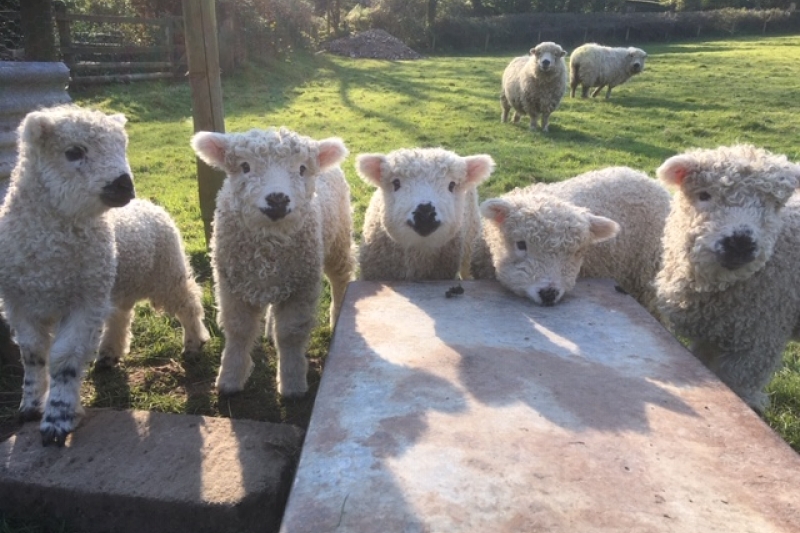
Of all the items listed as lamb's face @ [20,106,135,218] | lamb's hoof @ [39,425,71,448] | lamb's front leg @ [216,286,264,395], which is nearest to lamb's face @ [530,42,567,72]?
lamb's front leg @ [216,286,264,395]

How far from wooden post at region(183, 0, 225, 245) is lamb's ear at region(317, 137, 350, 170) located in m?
1.95

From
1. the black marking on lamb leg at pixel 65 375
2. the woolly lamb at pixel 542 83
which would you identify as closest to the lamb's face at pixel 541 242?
the black marking on lamb leg at pixel 65 375

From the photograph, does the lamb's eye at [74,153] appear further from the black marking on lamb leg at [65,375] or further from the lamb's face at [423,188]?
the lamb's face at [423,188]

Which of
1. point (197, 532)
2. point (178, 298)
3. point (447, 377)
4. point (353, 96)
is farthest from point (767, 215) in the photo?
point (353, 96)

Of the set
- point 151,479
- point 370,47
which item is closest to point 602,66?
point 370,47

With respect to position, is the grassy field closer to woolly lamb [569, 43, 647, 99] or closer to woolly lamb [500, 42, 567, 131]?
woolly lamb [500, 42, 567, 131]

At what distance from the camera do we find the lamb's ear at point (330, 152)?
364 centimetres

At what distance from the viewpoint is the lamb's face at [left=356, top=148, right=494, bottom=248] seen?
12.0 feet

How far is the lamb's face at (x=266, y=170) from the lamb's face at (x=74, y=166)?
0.61 m

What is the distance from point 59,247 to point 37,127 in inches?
22.5

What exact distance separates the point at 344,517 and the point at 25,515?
177 centimetres

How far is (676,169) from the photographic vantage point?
336cm

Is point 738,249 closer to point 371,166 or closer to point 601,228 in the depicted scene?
point 601,228

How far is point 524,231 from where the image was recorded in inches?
145
